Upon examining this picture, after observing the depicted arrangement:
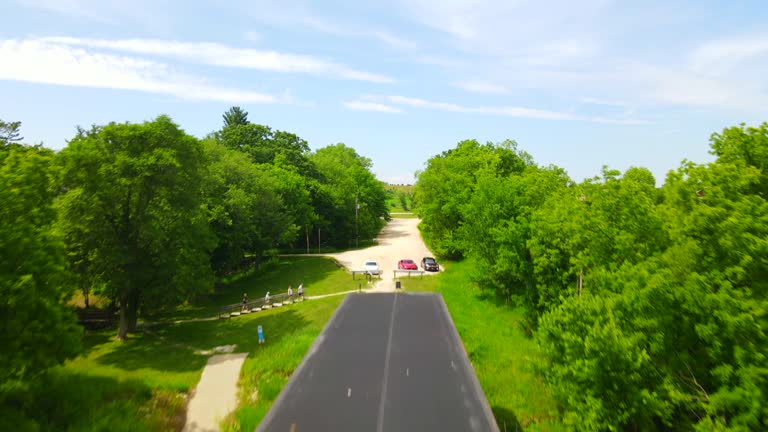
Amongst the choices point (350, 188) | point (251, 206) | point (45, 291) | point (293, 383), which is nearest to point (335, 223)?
point (350, 188)

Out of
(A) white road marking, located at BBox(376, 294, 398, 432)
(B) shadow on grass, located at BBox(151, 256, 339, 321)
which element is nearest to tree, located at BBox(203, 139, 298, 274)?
(B) shadow on grass, located at BBox(151, 256, 339, 321)

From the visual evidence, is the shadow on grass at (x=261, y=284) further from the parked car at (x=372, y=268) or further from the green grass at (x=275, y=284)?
the parked car at (x=372, y=268)

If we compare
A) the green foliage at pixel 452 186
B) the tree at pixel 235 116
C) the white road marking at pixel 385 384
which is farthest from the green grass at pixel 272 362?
the tree at pixel 235 116

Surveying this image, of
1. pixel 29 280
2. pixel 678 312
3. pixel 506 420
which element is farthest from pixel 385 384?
pixel 29 280

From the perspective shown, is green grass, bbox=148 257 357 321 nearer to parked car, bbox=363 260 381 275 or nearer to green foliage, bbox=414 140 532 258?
parked car, bbox=363 260 381 275

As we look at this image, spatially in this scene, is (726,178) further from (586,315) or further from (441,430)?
(441,430)

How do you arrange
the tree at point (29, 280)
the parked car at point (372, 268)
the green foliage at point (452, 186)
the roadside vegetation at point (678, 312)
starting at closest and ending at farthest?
1. the roadside vegetation at point (678, 312)
2. the tree at point (29, 280)
3. the parked car at point (372, 268)
4. the green foliage at point (452, 186)

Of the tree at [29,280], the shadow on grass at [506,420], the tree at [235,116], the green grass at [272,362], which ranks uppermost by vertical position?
the tree at [235,116]

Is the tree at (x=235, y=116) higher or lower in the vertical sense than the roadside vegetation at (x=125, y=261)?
higher
